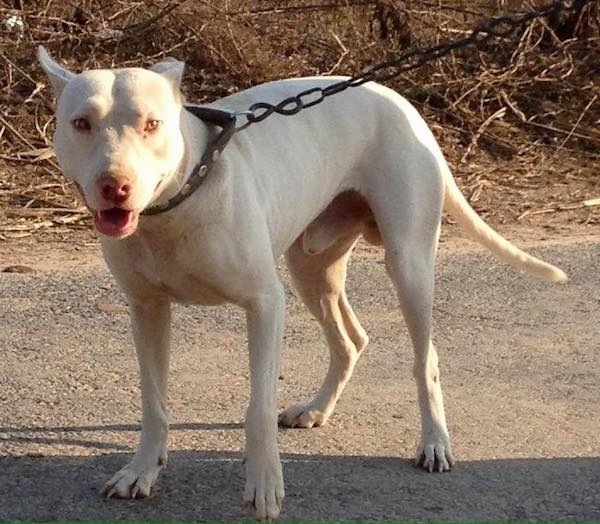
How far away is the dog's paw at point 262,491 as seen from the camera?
4.33 metres

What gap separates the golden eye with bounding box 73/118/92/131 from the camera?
12.7ft

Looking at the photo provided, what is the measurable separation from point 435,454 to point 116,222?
1760mm

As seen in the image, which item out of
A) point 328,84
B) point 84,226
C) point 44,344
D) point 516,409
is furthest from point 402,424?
point 84,226

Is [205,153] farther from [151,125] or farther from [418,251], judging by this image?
[418,251]

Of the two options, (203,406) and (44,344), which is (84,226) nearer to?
(44,344)

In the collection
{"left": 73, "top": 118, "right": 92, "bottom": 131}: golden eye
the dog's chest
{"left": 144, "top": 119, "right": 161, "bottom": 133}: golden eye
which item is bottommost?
the dog's chest

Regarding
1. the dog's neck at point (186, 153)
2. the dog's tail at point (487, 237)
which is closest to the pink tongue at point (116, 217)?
the dog's neck at point (186, 153)

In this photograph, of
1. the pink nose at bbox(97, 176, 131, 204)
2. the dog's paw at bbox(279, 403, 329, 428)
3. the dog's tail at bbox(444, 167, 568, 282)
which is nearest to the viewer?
the pink nose at bbox(97, 176, 131, 204)

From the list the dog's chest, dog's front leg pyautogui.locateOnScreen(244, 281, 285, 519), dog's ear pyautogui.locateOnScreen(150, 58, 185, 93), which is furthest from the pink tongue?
dog's front leg pyautogui.locateOnScreen(244, 281, 285, 519)

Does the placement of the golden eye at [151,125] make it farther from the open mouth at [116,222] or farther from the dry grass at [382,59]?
the dry grass at [382,59]

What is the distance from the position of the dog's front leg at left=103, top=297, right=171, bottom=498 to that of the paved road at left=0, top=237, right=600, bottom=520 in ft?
0.30

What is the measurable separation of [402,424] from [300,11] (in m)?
7.83

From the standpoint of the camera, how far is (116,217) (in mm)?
3881

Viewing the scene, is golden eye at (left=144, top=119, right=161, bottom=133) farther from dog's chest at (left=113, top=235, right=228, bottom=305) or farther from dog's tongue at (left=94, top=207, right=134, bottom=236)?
dog's chest at (left=113, top=235, right=228, bottom=305)
